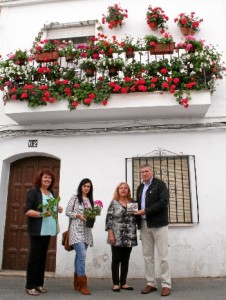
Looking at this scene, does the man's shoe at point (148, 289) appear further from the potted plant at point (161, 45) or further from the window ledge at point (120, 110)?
the potted plant at point (161, 45)

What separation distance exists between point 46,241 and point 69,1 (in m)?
6.38

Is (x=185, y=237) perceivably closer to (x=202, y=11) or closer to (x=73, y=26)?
(x=202, y=11)

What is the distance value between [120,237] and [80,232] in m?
0.62

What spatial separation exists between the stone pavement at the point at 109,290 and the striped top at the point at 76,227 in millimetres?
787

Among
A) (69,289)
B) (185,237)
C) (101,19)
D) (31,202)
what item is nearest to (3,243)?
(69,289)

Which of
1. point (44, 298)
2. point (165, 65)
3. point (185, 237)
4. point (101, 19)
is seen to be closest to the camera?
point (44, 298)

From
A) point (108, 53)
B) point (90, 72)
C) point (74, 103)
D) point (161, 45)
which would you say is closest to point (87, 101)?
point (74, 103)

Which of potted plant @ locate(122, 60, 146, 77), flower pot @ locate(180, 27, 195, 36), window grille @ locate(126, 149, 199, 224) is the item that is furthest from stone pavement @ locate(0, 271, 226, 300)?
flower pot @ locate(180, 27, 195, 36)

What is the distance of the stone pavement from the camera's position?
14.7 ft

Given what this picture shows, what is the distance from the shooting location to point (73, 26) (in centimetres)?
809

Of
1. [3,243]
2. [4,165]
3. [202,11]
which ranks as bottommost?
[3,243]

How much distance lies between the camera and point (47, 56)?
689 cm

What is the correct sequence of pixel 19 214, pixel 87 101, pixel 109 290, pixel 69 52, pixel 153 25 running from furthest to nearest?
pixel 153 25 < pixel 19 214 < pixel 69 52 < pixel 87 101 < pixel 109 290

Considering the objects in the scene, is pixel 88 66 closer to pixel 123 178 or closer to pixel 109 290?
pixel 123 178
